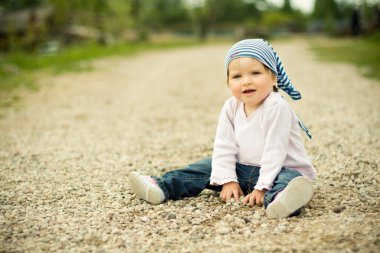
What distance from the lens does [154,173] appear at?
11.9 feet

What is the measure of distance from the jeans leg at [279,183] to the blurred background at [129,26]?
297 inches

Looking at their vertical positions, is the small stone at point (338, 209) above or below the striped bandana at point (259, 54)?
below

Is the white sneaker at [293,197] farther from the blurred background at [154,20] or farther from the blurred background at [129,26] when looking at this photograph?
the blurred background at [154,20]

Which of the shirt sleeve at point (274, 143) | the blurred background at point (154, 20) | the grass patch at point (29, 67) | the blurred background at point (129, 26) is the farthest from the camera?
the blurred background at point (154, 20)

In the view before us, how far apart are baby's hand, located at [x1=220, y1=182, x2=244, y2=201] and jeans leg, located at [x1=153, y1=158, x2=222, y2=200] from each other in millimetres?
126

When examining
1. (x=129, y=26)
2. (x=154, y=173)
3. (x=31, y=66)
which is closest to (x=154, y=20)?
(x=129, y=26)

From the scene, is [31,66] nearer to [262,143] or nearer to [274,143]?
[262,143]

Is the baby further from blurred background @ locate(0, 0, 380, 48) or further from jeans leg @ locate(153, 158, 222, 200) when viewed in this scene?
blurred background @ locate(0, 0, 380, 48)

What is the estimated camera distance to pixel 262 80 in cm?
274

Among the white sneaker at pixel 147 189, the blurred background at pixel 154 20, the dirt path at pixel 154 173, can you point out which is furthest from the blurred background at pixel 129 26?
the white sneaker at pixel 147 189

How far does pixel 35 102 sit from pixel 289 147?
5994 millimetres

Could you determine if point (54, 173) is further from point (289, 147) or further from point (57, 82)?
point (57, 82)

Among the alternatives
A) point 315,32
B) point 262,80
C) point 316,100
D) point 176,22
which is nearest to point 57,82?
point 316,100

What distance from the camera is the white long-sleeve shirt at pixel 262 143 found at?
2.72 meters
